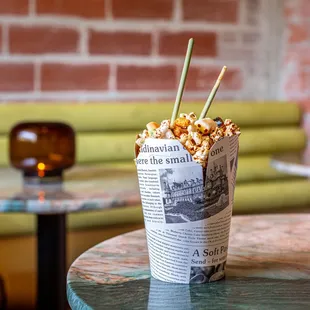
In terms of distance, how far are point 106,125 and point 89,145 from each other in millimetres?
124

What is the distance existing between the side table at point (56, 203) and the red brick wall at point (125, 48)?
0.74 meters

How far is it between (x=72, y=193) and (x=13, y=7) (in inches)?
48.6

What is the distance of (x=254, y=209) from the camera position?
2939mm

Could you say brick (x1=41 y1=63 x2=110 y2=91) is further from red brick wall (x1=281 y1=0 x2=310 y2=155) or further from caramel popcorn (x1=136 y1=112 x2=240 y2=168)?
caramel popcorn (x1=136 y1=112 x2=240 y2=168)

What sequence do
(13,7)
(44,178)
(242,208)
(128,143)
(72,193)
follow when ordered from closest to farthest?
(72,193) → (44,178) → (13,7) → (128,143) → (242,208)

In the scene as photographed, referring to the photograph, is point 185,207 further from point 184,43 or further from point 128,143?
point 184,43

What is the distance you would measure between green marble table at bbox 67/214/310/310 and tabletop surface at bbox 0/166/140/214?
500 mm

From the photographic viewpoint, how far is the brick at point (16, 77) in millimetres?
2693

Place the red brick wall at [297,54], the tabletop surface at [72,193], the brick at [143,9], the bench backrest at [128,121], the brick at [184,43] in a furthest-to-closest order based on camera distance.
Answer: the red brick wall at [297,54] < the brick at [184,43] < the brick at [143,9] < the bench backrest at [128,121] < the tabletop surface at [72,193]

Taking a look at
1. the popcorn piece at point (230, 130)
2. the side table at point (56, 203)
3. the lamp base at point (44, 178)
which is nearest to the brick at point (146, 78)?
the side table at point (56, 203)

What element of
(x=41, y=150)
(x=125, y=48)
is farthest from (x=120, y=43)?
(x=41, y=150)

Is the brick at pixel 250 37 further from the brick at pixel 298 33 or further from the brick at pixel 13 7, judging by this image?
the brick at pixel 13 7

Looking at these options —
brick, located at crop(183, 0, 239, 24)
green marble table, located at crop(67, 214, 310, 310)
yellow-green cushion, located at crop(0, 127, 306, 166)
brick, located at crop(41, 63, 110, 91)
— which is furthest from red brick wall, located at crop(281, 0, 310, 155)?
green marble table, located at crop(67, 214, 310, 310)

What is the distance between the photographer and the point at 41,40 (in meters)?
2.74
